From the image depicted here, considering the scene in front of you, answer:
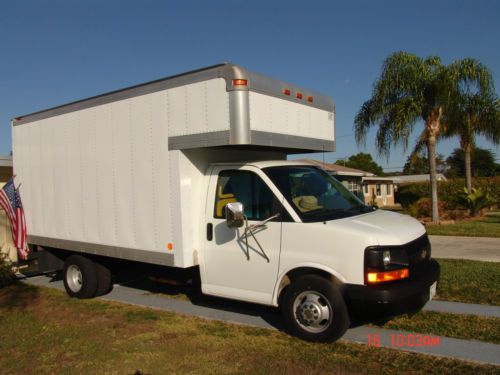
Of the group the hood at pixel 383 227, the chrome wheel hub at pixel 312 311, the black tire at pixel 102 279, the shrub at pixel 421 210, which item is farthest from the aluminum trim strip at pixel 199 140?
the shrub at pixel 421 210

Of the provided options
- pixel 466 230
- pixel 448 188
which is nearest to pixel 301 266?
pixel 466 230

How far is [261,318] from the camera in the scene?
6.19 m

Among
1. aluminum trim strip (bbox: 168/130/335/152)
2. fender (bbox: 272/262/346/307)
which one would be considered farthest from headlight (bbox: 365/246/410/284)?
aluminum trim strip (bbox: 168/130/335/152)

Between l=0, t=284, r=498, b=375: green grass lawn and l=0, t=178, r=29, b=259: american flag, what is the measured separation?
1953 mm

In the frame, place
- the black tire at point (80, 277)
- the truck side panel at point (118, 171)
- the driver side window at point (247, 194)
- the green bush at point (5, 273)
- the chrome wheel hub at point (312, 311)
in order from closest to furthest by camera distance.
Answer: the chrome wheel hub at point (312, 311), the driver side window at point (247, 194), the truck side panel at point (118, 171), the black tire at point (80, 277), the green bush at point (5, 273)

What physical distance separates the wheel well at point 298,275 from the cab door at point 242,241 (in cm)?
11

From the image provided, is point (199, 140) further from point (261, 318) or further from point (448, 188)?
point (448, 188)

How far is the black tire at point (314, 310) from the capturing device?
16.1ft

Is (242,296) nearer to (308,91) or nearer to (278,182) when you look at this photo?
(278,182)

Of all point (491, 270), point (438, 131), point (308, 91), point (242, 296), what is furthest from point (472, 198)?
point (242, 296)

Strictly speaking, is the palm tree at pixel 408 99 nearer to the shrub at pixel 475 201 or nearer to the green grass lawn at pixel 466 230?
the green grass lawn at pixel 466 230

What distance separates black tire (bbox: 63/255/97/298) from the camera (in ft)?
24.8

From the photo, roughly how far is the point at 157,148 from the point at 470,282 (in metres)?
5.30

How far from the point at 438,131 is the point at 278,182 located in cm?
1301
